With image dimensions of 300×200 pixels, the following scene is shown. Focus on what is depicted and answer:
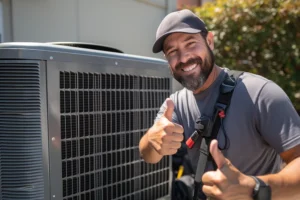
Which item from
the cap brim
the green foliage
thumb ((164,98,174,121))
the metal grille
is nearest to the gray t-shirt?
thumb ((164,98,174,121))

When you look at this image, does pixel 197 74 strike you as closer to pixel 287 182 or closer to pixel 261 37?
pixel 287 182

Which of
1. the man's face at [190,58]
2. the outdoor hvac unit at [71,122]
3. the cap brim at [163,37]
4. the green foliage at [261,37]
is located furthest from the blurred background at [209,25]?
the man's face at [190,58]

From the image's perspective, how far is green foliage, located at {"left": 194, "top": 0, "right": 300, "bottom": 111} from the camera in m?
5.03

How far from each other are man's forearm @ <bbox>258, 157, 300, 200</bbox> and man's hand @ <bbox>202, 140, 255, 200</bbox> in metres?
0.13

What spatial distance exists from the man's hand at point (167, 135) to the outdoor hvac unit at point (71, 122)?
43 cm

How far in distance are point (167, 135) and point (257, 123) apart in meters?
0.45

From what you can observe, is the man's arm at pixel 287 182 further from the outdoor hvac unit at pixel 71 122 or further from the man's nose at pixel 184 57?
the outdoor hvac unit at pixel 71 122

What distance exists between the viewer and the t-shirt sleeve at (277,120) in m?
1.67

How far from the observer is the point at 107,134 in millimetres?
2209

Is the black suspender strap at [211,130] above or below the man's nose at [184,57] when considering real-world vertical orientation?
below

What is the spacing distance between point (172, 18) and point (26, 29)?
1.70 metres

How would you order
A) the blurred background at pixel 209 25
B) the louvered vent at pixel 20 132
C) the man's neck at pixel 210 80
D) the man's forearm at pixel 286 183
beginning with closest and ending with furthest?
the man's forearm at pixel 286 183 < the louvered vent at pixel 20 132 < the man's neck at pixel 210 80 < the blurred background at pixel 209 25

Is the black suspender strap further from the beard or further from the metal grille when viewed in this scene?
the metal grille

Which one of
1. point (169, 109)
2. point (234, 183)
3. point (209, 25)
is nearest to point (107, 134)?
point (169, 109)
